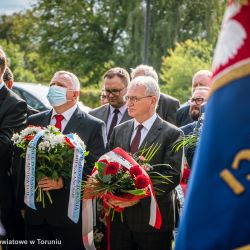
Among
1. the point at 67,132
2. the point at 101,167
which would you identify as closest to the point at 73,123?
the point at 67,132

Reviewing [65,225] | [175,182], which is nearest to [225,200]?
[175,182]

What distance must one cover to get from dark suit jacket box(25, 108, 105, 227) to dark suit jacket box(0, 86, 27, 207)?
0.22 metres

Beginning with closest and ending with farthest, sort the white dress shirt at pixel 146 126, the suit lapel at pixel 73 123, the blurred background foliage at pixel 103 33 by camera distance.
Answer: the white dress shirt at pixel 146 126
the suit lapel at pixel 73 123
the blurred background foliage at pixel 103 33

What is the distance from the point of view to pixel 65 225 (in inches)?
247

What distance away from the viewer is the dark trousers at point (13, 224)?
22.2ft

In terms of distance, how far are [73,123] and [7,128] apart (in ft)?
1.98

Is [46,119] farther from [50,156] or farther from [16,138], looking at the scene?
[50,156]

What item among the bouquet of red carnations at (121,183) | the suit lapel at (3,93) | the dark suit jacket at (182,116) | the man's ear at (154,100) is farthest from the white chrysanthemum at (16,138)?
the dark suit jacket at (182,116)

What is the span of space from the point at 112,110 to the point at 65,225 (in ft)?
6.50

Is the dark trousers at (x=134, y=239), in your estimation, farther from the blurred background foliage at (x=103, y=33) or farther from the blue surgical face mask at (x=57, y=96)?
the blurred background foliage at (x=103, y=33)

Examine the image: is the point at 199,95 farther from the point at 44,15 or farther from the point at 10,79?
the point at 44,15

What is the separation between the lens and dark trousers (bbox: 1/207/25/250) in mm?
6770

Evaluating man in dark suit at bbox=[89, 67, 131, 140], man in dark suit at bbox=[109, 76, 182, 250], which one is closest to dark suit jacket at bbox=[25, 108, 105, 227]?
man in dark suit at bbox=[109, 76, 182, 250]

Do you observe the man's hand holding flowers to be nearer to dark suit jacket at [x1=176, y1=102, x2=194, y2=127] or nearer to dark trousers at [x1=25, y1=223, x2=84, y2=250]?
dark trousers at [x1=25, y1=223, x2=84, y2=250]
